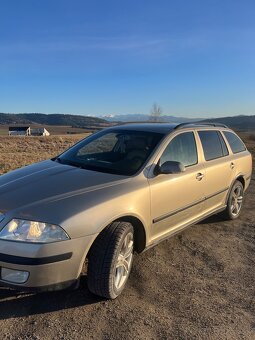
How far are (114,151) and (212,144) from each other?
5.66 ft

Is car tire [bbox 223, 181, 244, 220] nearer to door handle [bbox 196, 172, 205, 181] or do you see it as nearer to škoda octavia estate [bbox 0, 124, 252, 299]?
škoda octavia estate [bbox 0, 124, 252, 299]

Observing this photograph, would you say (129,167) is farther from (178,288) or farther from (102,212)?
(178,288)

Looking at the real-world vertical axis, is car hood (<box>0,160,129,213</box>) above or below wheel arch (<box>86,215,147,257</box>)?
above

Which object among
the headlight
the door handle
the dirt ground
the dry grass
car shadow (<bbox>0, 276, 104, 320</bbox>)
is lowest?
the dry grass

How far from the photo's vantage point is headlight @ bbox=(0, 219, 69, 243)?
10.5 ft

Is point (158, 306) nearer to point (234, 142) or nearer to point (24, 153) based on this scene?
point (234, 142)

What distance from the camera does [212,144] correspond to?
5906 millimetres

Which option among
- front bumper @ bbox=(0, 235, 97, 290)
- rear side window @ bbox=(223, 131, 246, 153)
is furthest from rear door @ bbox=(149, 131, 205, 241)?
rear side window @ bbox=(223, 131, 246, 153)

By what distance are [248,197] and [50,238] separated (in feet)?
21.0

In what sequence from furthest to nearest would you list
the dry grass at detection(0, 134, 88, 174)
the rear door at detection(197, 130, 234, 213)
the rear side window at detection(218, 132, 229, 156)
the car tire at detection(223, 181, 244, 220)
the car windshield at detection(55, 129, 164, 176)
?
1. the dry grass at detection(0, 134, 88, 174)
2. the car tire at detection(223, 181, 244, 220)
3. the rear side window at detection(218, 132, 229, 156)
4. the rear door at detection(197, 130, 234, 213)
5. the car windshield at detection(55, 129, 164, 176)

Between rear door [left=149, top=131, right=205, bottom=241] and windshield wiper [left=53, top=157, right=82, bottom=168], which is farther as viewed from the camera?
windshield wiper [left=53, top=157, right=82, bottom=168]

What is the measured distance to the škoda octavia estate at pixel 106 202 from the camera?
128 inches

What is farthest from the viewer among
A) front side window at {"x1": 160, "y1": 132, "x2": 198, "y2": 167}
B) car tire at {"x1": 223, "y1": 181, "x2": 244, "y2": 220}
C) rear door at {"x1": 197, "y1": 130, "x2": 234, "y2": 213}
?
car tire at {"x1": 223, "y1": 181, "x2": 244, "y2": 220}

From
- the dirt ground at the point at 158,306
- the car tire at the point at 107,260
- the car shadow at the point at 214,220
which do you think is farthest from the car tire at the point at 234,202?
the car tire at the point at 107,260
